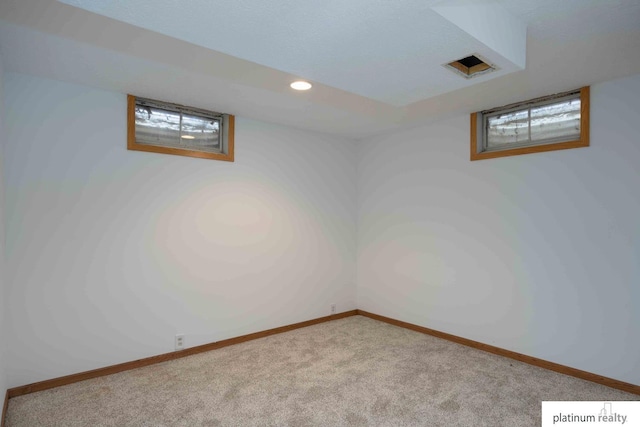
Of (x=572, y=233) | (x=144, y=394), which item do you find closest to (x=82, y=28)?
(x=144, y=394)

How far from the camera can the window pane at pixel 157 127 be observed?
10.8 feet

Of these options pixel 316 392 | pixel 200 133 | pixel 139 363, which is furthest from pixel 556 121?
pixel 139 363

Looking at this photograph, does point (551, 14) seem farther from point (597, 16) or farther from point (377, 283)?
point (377, 283)

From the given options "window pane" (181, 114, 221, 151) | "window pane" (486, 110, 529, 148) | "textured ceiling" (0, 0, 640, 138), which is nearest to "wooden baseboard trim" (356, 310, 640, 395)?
"window pane" (486, 110, 529, 148)

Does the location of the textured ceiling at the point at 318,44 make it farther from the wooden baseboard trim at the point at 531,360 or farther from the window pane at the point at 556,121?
the wooden baseboard trim at the point at 531,360

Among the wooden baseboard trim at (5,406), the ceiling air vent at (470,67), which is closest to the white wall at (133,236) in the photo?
the wooden baseboard trim at (5,406)

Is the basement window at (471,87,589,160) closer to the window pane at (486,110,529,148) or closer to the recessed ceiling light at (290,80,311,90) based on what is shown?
the window pane at (486,110,529,148)

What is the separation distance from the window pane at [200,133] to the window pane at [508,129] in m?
2.89

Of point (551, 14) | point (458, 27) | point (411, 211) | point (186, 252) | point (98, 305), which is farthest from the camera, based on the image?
point (411, 211)

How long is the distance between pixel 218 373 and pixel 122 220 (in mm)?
1577

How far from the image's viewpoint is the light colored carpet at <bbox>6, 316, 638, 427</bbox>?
2373mm

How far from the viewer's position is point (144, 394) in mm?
2678

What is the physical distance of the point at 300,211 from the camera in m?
4.39

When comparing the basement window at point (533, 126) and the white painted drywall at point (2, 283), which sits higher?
the basement window at point (533, 126)
